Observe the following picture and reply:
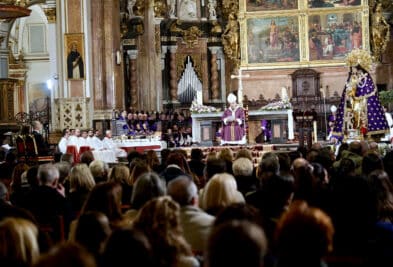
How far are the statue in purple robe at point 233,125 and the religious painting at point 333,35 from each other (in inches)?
352

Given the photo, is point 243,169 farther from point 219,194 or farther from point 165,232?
point 165,232

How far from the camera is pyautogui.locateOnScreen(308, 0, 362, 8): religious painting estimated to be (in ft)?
106

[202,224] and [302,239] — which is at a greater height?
[302,239]

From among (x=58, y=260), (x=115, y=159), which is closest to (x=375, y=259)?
(x=58, y=260)

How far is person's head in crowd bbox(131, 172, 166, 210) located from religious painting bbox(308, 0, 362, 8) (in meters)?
27.0

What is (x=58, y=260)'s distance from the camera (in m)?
2.97

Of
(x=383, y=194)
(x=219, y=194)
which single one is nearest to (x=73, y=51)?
(x=219, y=194)

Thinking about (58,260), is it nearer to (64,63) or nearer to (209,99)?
(64,63)

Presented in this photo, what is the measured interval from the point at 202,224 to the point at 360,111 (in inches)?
598

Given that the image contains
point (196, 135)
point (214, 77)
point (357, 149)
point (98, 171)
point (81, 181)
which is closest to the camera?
point (81, 181)

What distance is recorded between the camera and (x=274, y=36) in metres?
32.7

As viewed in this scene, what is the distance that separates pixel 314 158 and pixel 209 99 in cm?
2230

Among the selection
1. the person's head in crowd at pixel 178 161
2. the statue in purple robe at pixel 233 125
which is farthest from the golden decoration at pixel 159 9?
the person's head in crowd at pixel 178 161

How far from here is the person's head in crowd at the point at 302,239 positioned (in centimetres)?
370
